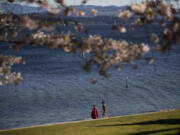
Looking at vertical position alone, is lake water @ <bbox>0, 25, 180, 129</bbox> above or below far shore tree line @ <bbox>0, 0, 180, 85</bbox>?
below

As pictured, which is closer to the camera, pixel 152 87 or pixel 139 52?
pixel 139 52

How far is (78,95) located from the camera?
39219 millimetres

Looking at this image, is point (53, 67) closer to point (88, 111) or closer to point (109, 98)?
point (109, 98)

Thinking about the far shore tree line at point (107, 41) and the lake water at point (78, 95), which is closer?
the far shore tree line at point (107, 41)

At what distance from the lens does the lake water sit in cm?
3139

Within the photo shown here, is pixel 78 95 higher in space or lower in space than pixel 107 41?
lower

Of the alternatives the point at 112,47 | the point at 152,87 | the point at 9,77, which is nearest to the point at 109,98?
the point at 152,87

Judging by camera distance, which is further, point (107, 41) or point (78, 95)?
point (78, 95)

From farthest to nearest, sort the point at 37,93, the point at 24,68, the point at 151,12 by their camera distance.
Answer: the point at 24,68, the point at 37,93, the point at 151,12

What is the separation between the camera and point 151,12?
6164 mm

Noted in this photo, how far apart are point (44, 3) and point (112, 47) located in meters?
1.73

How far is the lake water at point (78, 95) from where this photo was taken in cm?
3139

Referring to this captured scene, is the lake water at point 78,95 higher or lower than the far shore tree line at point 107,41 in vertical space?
lower

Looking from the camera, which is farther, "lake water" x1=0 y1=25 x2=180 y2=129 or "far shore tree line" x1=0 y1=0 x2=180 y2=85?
"lake water" x1=0 y1=25 x2=180 y2=129
